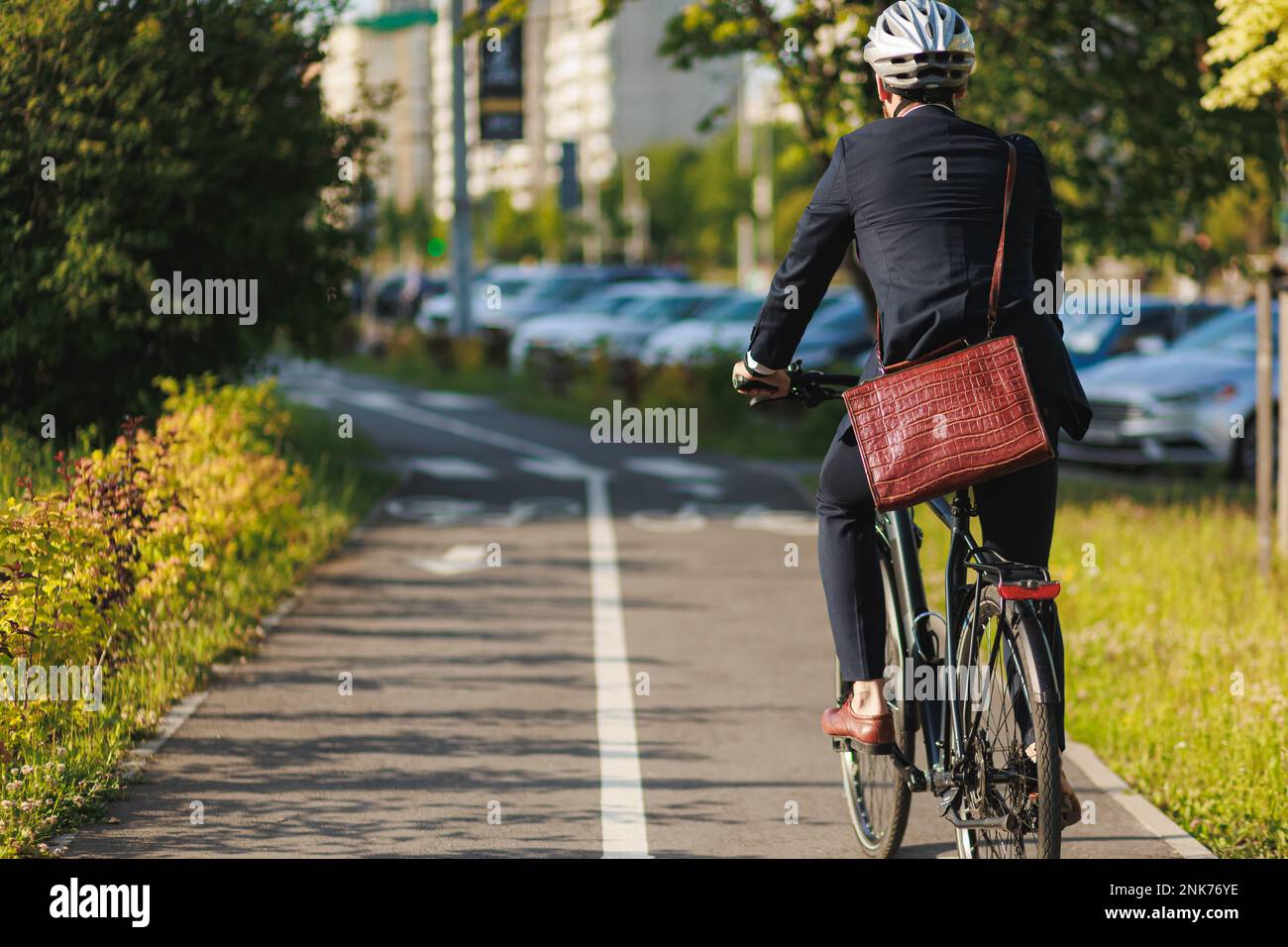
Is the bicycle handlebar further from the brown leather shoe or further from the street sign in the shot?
the street sign

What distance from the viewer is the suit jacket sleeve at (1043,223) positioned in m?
4.52

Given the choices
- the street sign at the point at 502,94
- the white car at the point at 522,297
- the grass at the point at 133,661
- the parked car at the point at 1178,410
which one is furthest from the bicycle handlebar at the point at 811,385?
the white car at the point at 522,297

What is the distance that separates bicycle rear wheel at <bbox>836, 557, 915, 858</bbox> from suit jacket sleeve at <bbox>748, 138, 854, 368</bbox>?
74cm

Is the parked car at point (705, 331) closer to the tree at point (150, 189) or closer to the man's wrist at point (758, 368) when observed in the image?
the tree at point (150, 189)

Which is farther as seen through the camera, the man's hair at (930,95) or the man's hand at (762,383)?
the man's hand at (762,383)

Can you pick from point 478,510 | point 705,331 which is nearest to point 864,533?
point 478,510

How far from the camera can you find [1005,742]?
14.6ft

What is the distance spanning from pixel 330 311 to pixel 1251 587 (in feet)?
21.3

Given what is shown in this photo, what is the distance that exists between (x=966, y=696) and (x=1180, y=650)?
397cm

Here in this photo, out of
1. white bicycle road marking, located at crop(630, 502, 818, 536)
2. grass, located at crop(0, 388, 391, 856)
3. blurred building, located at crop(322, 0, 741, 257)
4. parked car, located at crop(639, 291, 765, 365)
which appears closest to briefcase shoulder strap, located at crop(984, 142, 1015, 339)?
grass, located at crop(0, 388, 391, 856)

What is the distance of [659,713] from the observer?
298 inches

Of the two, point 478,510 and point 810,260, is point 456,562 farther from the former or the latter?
point 810,260
